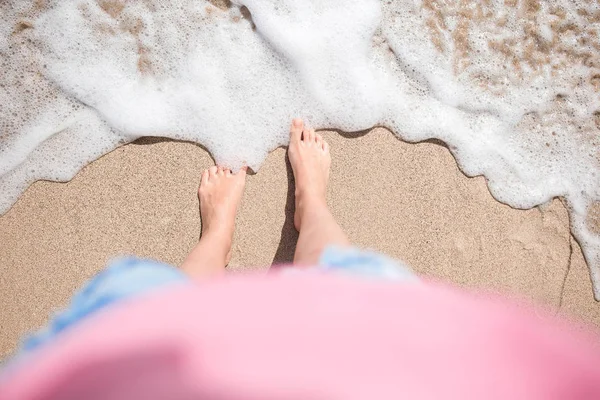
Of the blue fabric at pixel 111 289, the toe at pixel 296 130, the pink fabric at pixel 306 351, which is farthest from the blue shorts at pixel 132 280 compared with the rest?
the toe at pixel 296 130

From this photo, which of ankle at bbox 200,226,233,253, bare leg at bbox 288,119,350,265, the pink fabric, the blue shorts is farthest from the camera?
ankle at bbox 200,226,233,253

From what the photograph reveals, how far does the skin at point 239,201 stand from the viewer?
5.05 feet

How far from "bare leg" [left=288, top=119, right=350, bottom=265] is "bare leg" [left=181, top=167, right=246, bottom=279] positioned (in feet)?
0.69

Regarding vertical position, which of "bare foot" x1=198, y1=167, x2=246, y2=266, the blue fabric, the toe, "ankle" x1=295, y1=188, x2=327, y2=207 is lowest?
"bare foot" x1=198, y1=167, x2=246, y2=266

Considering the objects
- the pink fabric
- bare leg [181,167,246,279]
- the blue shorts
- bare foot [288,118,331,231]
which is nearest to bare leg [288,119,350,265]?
bare foot [288,118,331,231]

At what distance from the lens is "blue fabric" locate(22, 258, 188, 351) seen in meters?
0.89

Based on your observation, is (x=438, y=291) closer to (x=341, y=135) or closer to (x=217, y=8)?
(x=341, y=135)

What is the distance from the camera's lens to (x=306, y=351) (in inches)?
27.3

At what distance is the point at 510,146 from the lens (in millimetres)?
1760

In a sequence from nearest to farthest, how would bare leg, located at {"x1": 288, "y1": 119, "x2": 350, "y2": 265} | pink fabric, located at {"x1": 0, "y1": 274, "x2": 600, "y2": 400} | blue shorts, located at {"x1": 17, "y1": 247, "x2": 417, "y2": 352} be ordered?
1. pink fabric, located at {"x1": 0, "y1": 274, "x2": 600, "y2": 400}
2. blue shorts, located at {"x1": 17, "y1": 247, "x2": 417, "y2": 352}
3. bare leg, located at {"x1": 288, "y1": 119, "x2": 350, "y2": 265}

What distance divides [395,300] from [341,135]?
1.05 m

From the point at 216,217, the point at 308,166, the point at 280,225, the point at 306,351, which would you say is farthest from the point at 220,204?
the point at 306,351

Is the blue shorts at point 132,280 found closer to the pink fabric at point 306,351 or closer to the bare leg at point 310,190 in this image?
the pink fabric at point 306,351

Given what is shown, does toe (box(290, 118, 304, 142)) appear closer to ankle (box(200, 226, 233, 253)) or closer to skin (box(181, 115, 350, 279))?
skin (box(181, 115, 350, 279))
